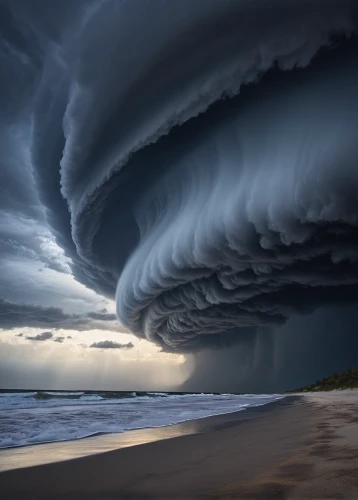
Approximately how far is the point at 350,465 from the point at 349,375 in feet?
163

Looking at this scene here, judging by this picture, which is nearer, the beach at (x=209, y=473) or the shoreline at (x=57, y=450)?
the beach at (x=209, y=473)

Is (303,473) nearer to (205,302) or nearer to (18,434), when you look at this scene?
(18,434)

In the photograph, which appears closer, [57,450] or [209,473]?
[209,473]

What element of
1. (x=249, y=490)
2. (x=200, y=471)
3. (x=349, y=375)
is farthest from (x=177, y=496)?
(x=349, y=375)

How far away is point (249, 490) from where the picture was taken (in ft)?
10.9

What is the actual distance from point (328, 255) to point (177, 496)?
40.6 meters

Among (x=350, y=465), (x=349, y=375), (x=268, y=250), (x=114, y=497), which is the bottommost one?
(x=114, y=497)

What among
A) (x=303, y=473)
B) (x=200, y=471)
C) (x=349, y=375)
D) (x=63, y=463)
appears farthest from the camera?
(x=349, y=375)

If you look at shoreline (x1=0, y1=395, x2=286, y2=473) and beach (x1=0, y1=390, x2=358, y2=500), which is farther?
shoreline (x1=0, y1=395, x2=286, y2=473)

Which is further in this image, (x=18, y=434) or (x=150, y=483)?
(x=18, y=434)

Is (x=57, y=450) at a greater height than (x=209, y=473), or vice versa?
(x=57, y=450)

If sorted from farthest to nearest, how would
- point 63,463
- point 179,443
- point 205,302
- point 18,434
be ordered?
point 205,302 → point 18,434 → point 179,443 → point 63,463

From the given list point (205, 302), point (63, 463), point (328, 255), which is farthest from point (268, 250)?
point (63, 463)

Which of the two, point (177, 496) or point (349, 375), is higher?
point (349, 375)
